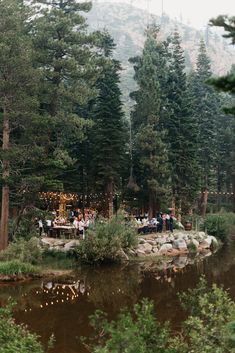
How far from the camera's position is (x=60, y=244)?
27.0 metres

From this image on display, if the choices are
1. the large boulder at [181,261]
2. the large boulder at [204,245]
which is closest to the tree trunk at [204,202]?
the large boulder at [204,245]

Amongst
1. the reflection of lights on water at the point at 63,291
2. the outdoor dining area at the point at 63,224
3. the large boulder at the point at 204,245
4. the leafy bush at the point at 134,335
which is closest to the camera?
the leafy bush at the point at 134,335

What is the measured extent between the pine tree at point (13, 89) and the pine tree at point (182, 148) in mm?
16008

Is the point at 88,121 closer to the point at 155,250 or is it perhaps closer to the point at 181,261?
the point at 155,250

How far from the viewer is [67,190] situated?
36.9m

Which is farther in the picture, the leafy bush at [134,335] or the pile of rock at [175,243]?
the pile of rock at [175,243]

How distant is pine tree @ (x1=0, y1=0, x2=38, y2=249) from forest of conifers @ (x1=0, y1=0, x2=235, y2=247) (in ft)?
0.18

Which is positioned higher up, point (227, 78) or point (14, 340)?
point (227, 78)

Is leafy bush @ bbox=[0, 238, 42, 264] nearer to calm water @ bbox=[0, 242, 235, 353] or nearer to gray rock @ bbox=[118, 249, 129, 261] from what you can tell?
calm water @ bbox=[0, 242, 235, 353]

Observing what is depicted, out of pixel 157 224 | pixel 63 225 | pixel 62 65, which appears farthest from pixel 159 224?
pixel 62 65

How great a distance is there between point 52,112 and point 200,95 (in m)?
23.5

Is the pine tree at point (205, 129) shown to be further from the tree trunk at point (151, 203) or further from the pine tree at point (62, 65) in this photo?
the pine tree at point (62, 65)

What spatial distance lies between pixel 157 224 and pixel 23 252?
39.1 ft

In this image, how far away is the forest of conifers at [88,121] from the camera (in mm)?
25062
